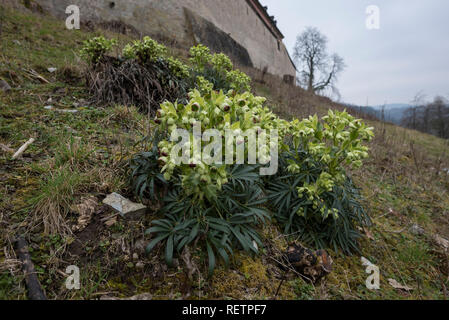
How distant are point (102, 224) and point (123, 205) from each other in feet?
0.63

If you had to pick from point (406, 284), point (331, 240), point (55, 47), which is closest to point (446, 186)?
point (406, 284)

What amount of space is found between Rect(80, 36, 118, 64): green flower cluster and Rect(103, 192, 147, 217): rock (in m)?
2.81

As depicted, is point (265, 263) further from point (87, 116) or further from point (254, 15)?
point (254, 15)

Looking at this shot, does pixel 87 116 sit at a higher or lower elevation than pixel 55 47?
lower

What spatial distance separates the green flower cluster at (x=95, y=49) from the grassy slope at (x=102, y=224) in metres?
0.51

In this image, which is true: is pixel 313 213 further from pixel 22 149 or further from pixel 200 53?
pixel 200 53

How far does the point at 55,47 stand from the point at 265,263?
602 centimetres

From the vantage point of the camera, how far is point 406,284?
209cm

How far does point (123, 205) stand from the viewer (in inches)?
72.2

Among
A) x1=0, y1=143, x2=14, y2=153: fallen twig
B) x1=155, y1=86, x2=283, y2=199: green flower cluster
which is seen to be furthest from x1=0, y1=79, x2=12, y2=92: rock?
x1=155, y1=86, x2=283, y2=199: green flower cluster

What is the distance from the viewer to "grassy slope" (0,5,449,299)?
1.48 metres

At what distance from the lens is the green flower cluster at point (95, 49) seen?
3.60 metres

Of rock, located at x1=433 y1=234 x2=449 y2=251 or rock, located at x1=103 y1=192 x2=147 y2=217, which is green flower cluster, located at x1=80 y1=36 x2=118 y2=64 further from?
rock, located at x1=433 y1=234 x2=449 y2=251

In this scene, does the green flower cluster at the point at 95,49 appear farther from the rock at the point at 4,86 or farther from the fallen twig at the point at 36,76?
the rock at the point at 4,86
